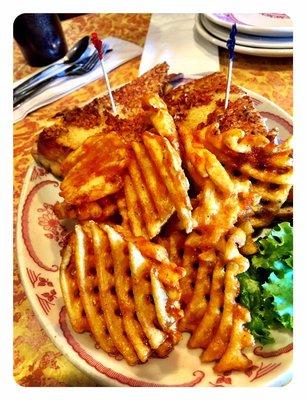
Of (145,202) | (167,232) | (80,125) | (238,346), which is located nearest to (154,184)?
(145,202)

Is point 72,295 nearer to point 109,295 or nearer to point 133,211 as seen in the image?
point 109,295

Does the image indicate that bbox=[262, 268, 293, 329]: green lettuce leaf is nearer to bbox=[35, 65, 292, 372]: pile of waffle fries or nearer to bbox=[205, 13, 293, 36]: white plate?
bbox=[35, 65, 292, 372]: pile of waffle fries

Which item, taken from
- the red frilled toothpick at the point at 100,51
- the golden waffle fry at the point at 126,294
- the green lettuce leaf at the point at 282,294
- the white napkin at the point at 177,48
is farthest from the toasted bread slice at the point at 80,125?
the green lettuce leaf at the point at 282,294

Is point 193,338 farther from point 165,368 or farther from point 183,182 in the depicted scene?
point 183,182

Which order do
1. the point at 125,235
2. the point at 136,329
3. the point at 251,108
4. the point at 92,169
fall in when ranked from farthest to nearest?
the point at 251,108 → the point at 92,169 → the point at 125,235 → the point at 136,329
